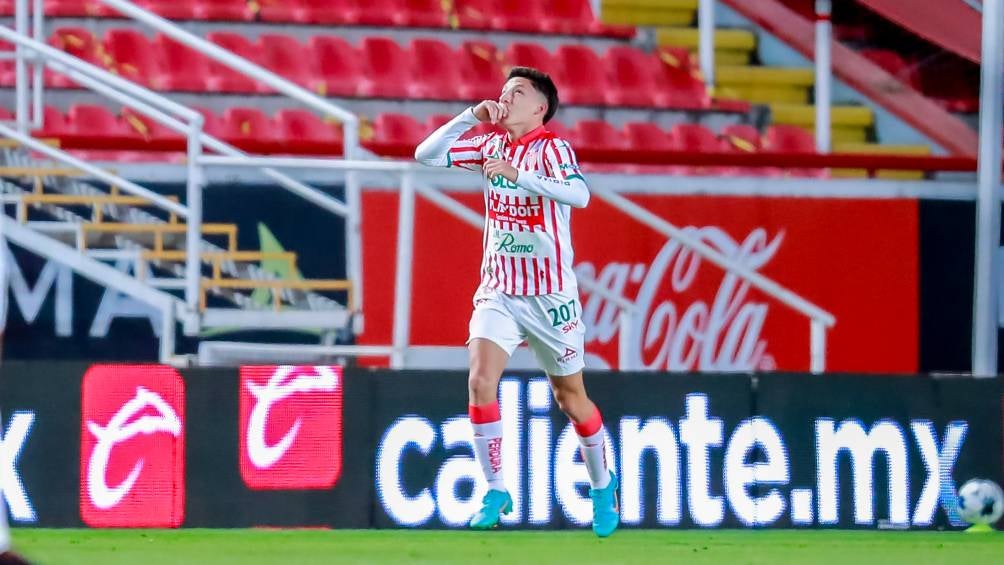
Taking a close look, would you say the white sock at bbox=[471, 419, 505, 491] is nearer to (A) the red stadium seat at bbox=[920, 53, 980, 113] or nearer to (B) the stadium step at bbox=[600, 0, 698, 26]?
(A) the red stadium seat at bbox=[920, 53, 980, 113]

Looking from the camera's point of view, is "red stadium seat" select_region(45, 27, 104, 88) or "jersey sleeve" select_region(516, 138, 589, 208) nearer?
"jersey sleeve" select_region(516, 138, 589, 208)

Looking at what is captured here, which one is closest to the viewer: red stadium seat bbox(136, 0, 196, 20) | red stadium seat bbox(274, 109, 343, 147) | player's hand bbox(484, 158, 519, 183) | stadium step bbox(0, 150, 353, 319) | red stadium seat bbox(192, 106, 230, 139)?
player's hand bbox(484, 158, 519, 183)

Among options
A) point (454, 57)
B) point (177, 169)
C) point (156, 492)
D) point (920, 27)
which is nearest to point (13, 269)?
point (177, 169)

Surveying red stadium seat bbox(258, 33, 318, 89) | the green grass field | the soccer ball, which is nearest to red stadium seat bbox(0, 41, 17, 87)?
red stadium seat bbox(258, 33, 318, 89)

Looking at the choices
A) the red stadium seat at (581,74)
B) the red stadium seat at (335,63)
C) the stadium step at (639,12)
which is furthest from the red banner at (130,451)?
the stadium step at (639,12)

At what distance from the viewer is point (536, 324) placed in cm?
672

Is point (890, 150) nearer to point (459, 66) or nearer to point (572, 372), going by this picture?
point (459, 66)

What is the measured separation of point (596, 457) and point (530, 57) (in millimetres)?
7093

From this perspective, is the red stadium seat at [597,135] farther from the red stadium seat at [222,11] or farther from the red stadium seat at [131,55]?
the red stadium seat at [131,55]

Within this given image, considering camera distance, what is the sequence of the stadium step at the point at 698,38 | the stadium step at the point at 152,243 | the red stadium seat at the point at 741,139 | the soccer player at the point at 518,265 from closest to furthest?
the soccer player at the point at 518,265, the stadium step at the point at 152,243, the red stadium seat at the point at 741,139, the stadium step at the point at 698,38

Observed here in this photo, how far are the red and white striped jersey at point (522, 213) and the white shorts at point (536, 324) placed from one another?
1.6 inches

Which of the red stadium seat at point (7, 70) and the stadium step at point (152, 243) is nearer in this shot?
the stadium step at point (152, 243)

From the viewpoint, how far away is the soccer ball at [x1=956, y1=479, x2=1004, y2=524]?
8.14m

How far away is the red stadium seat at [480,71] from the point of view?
1298 centimetres
